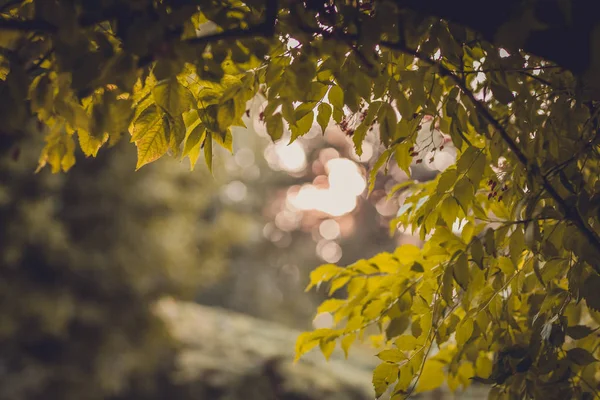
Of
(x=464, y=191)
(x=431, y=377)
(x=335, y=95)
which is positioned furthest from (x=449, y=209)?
(x=431, y=377)

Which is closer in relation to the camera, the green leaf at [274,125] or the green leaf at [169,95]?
the green leaf at [169,95]

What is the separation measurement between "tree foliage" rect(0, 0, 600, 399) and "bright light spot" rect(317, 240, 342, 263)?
21073mm

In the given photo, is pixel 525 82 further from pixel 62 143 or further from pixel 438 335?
pixel 62 143

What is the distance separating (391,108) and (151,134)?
558 mm

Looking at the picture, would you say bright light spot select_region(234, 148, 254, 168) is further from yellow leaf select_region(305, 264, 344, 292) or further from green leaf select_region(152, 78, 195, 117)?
green leaf select_region(152, 78, 195, 117)

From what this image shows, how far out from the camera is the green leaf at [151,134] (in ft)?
4.03

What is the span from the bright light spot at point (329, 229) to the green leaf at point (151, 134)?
70.7 ft

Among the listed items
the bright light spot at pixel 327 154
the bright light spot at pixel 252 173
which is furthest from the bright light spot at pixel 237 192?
the bright light spot at pixel 327 154

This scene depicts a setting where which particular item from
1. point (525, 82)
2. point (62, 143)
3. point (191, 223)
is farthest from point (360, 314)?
point (191, 223)

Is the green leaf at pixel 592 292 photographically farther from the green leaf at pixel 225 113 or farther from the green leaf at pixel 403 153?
the green leaf at pixel 225 113

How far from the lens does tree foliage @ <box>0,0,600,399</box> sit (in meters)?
0.99

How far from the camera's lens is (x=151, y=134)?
4.09ft

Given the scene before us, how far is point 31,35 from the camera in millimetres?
1110

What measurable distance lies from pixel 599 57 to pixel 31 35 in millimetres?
1081
